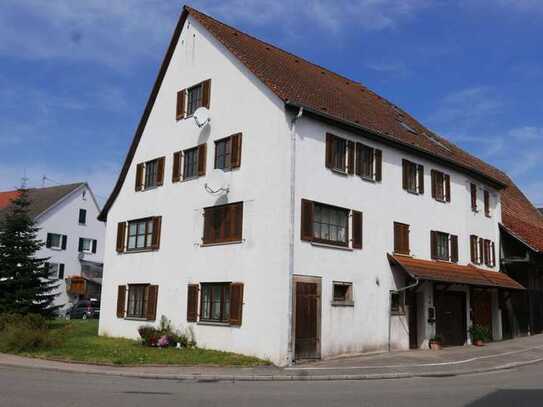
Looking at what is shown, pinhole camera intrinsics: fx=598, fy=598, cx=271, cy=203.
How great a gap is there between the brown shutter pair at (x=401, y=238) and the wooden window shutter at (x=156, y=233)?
29.8 feet

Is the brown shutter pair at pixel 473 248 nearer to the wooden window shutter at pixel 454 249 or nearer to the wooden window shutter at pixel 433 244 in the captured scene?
the wooden window shutter at pixel 454 249

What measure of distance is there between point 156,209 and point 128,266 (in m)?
2.95

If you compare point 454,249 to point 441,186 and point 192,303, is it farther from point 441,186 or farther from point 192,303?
point 192,303

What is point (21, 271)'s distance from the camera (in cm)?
2847

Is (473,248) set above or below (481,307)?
above

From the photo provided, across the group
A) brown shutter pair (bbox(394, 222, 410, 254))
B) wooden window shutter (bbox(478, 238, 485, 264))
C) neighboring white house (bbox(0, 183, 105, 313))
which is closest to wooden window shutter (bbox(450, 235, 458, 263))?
wooden window shutter (bbox(478, 238, 485, 264))

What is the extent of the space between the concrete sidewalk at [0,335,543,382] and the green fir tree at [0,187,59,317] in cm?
977

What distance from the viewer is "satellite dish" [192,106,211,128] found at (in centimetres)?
2156

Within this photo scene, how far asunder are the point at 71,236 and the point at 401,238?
4046 cm

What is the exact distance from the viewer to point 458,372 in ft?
52.6

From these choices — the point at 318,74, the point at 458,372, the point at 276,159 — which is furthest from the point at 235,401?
the point at 318,74

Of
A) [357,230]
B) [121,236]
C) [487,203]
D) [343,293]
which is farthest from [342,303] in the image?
[487,203]

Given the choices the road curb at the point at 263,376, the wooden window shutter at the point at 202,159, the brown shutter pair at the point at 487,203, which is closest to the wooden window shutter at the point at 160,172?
the wooden window shutter at the point at 202,159

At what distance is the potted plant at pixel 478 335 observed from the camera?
82.4 ft
